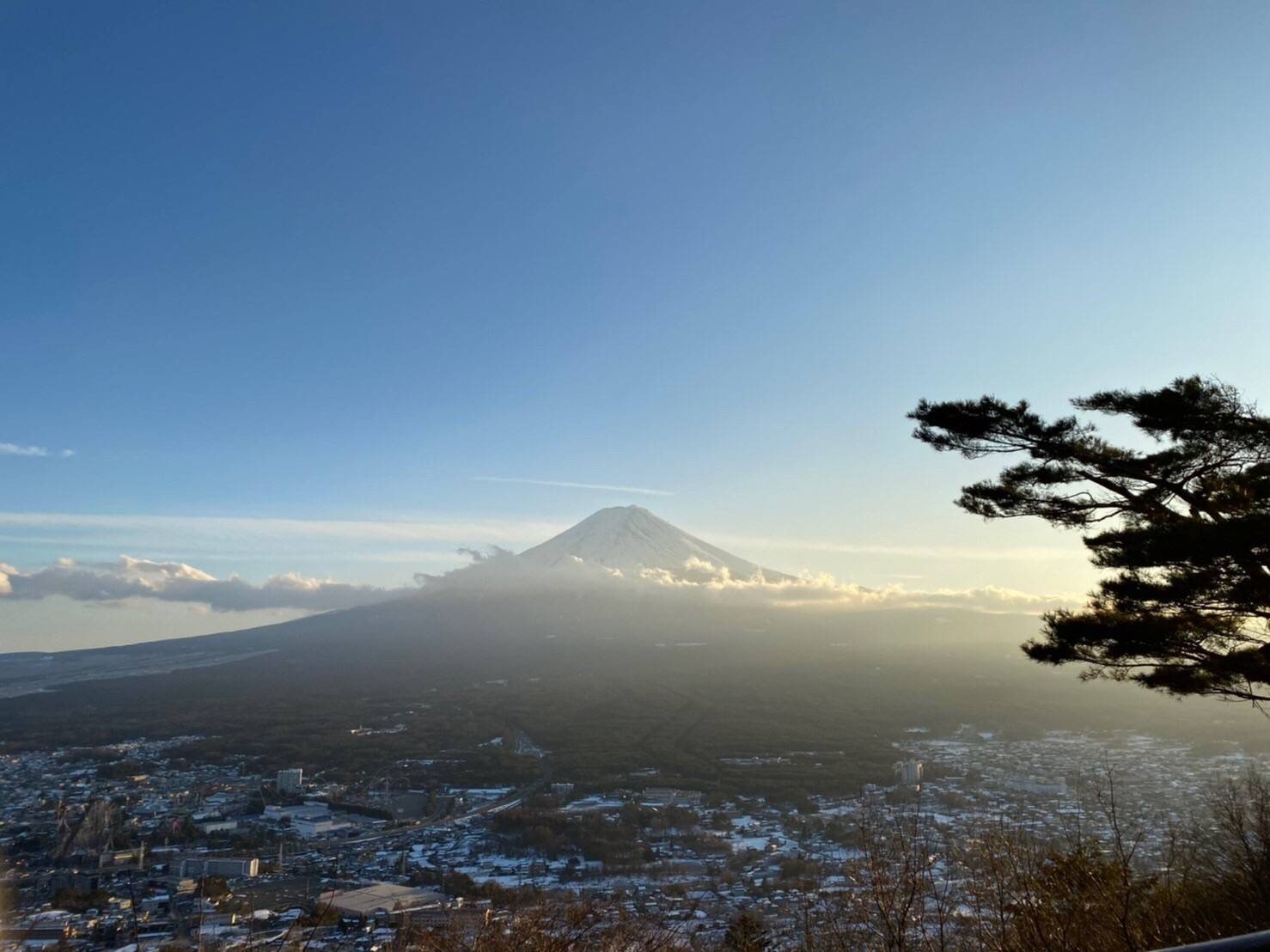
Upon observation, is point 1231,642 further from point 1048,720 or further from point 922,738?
point 1048,720

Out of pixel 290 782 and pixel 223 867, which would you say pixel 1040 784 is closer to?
pixel 223 867

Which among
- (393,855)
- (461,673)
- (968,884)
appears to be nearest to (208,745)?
(393,855)

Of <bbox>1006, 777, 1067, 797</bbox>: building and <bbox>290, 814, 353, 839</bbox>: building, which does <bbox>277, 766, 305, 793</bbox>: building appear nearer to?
<bbox>290, 814, 353, 839</bbox>: building

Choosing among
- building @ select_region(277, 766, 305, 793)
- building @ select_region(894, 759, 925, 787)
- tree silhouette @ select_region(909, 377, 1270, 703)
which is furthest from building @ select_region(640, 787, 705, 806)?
tree silhouette @ select_region(909, 377, 1270, 703)

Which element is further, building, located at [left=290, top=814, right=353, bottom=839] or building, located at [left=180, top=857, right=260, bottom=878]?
building, located at [left=290, top=814, right=353, bottom=839]

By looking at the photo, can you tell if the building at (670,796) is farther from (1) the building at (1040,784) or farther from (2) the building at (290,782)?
(2) the building at (290,782)

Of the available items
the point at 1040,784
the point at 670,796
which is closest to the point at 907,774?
the point at 1040,784
